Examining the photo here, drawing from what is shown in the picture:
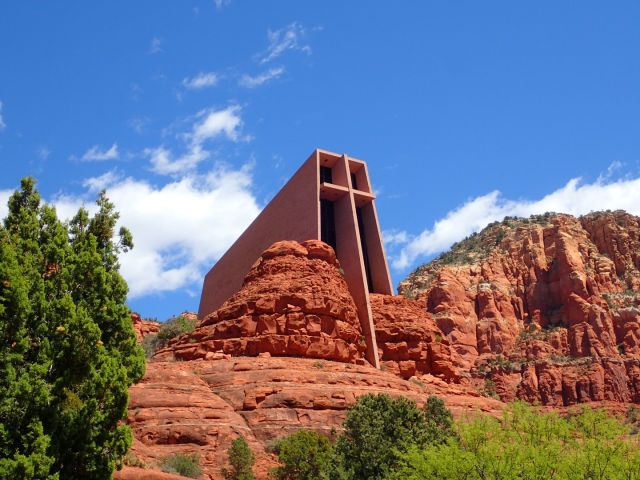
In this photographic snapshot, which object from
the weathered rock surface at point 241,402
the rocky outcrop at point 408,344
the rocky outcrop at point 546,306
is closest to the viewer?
the weathered rock surface at point 241,402

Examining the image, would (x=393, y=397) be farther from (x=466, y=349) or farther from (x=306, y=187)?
(x=466, y=349)

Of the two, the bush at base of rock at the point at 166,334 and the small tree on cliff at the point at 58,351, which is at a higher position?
the bush at base of rock at the point at 166,334

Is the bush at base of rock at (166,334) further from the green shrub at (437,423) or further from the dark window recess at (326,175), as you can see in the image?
the green shrub at (437,423)

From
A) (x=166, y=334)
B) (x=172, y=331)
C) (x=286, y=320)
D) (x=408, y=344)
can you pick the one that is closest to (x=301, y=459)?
(x=286, y=320)

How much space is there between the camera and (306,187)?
4634cm

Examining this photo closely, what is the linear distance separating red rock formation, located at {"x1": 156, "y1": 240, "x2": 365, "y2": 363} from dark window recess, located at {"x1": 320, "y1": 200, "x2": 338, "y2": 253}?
5.49 metres

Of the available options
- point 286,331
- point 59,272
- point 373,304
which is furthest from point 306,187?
point 59,272

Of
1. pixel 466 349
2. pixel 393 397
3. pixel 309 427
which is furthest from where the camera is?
pixel 466 349

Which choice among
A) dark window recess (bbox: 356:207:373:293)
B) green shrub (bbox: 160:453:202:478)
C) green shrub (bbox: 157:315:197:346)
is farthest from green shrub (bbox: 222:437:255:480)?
green shrub (bbox: 157:315:197:346)

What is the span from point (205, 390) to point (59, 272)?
43.5 feet

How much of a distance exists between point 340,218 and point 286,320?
11682 mm

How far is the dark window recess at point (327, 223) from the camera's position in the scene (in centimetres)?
4662

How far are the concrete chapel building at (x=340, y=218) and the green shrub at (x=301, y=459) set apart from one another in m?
15.5

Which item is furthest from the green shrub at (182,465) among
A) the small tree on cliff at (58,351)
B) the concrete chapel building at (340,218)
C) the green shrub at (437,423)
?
the concrete chapel building at (340,218)
